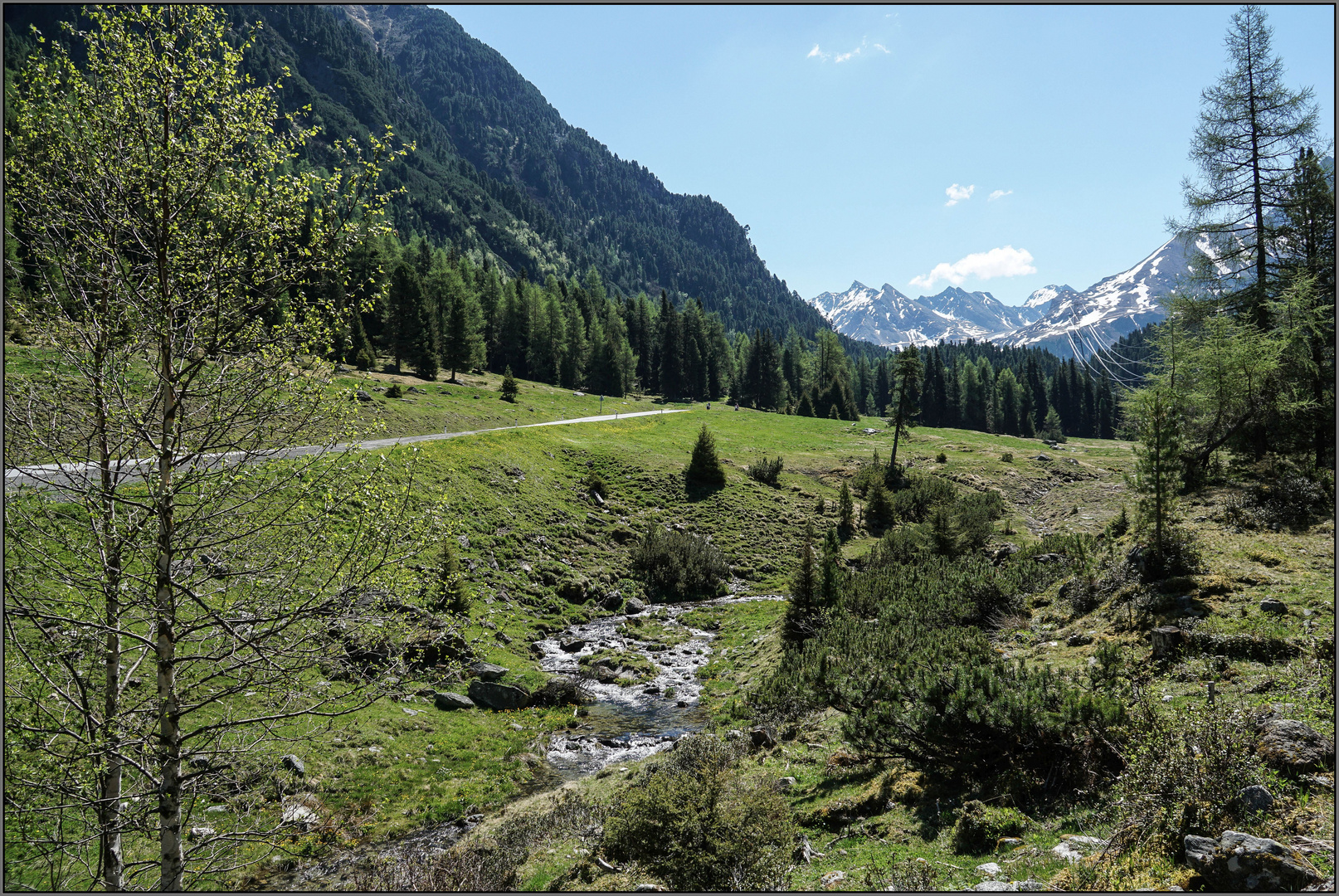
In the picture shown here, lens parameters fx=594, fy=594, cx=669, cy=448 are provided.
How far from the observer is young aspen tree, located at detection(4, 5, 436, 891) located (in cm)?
684

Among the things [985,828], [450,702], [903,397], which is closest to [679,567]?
[450,702]

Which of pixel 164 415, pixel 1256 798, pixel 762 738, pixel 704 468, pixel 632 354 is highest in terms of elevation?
pixel 632 354

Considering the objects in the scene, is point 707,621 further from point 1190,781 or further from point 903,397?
point 903,397

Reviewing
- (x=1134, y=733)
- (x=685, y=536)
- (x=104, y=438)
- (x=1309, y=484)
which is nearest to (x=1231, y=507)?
(x=1309, y=484)

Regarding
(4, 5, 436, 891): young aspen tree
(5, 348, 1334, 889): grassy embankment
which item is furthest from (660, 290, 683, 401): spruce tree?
(4, 5, 436, 891): young aspen tree

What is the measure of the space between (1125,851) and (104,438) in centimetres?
1378

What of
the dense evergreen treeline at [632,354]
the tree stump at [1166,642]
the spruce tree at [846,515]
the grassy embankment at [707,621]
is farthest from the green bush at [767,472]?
the tree stump at [1166,642]

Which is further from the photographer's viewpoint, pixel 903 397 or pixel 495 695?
pixel 903 397

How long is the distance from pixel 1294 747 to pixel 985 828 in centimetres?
424

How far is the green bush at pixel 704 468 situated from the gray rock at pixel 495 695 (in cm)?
2766

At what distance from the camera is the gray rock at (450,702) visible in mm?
18344

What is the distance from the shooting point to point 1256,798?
24.3 feet

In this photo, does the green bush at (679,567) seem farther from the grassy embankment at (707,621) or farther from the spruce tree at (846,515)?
the spruce tree at (846,515)

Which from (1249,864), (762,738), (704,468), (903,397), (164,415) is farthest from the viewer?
(903,397)
